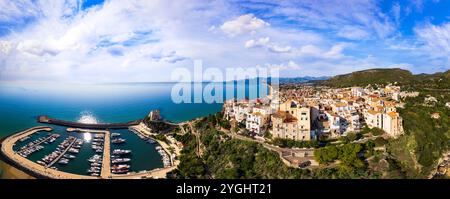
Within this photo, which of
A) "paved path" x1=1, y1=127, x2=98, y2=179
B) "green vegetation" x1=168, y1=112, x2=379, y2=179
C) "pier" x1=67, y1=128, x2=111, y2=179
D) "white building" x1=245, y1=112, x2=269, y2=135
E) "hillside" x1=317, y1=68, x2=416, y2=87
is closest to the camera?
"green vegetation" x1=168, y1=112, x2=379, y2=179

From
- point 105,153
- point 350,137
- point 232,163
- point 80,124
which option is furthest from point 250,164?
point 80,124

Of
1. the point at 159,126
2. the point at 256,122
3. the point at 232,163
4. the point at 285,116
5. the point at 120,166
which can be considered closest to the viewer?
the point at 232,163

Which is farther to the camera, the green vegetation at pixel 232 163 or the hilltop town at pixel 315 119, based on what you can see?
the hilltop town at pixel 315 119

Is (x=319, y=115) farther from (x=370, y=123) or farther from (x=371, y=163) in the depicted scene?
(x=371, y=163)

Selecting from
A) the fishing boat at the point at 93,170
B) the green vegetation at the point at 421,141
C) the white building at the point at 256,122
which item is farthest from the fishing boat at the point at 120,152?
the green vegetation at the point at 421,141

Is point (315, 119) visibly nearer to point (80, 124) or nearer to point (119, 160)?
point (119, 160)

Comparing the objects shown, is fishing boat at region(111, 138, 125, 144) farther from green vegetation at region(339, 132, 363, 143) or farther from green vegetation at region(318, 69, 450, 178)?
green vegetation at region(318, 69, 450, 178)

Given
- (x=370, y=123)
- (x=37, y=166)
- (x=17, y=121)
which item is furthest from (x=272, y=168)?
(x=17, y=121)

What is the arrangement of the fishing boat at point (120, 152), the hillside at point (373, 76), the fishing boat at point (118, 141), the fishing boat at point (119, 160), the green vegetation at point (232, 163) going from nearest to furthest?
the green vegetation at point (232, 163) < the fishing boat at point (119, 160) < the fishing boat at point (120, 152) < the fishing boat at point (118, 141) < the hillside at point (373, 76)

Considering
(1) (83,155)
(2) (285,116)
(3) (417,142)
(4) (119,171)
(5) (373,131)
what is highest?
(2) (285,116)

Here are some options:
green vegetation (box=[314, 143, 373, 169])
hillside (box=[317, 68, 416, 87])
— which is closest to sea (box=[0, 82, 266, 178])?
green vegetation (box=[314, 143, 373, 169])

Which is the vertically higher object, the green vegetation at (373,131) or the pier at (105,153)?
the green vegetation at (373,131)

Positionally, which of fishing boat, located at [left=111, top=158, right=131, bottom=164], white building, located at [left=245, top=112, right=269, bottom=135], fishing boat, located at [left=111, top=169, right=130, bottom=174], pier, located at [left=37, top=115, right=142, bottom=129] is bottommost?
fishing boat, located at [left=111, top=169, right=130, bottom=174]

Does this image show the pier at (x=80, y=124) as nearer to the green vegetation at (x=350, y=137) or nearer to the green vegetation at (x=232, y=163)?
the green vegetation at (x=232, y=163)
